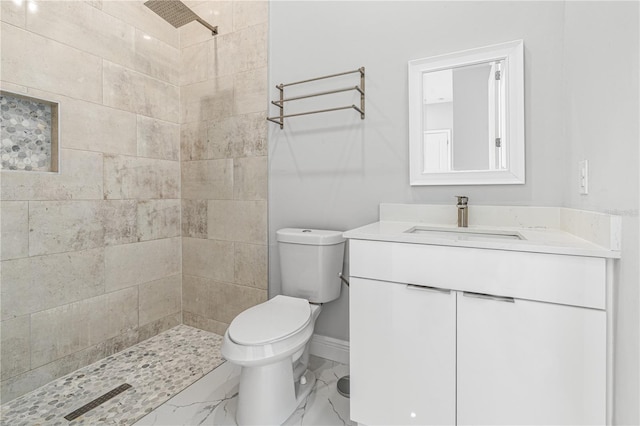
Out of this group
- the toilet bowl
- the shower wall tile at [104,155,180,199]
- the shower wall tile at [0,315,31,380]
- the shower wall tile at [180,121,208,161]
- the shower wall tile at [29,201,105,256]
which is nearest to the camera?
the toilet bowl

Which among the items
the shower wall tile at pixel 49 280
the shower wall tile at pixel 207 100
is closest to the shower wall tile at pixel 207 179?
the shower wall tile at pixel 207 100

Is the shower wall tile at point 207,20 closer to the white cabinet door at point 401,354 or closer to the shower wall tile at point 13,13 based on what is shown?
the shower wall tile at point 13,13

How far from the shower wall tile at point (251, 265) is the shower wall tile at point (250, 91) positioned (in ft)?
3.04

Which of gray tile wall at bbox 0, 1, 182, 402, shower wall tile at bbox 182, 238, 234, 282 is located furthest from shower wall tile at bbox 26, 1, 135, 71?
shower wall tile at bbox 182, 238, 234, 282

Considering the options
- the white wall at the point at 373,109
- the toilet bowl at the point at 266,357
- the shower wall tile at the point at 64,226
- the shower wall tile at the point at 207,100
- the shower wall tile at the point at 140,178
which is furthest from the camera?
the shower wall tile at the point at 207,100

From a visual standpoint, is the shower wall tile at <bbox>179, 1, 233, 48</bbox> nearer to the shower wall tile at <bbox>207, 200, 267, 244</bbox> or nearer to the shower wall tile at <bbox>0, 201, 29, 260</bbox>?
the shower wall tile at <bbox>207, 200, 267, 244</bbox>

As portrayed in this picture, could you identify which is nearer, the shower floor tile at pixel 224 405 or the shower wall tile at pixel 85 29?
the shower floor tile at pixel 224 405

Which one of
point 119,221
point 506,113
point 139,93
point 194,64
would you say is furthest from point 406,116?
point 119,221

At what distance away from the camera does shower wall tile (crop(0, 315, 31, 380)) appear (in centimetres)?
147

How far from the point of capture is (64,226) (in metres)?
1.69

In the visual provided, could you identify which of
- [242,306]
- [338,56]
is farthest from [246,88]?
[242,306]

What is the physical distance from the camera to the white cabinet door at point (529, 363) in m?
0.90

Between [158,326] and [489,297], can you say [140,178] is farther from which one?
[489,297]

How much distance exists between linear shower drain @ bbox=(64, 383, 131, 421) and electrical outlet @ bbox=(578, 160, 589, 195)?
2.26 metres
